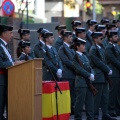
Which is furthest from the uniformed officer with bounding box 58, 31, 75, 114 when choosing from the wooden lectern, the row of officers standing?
the wooden lectern

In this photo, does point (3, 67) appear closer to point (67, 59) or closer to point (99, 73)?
point (99, 73)

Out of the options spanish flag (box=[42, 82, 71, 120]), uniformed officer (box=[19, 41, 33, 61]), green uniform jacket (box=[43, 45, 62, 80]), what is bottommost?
spanish flag (box=[42, 82, 71, 120])

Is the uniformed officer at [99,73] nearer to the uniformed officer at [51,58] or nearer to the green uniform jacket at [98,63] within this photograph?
the green uniform jacket at [98,63]

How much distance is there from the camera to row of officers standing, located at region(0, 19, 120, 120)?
14.4 meters

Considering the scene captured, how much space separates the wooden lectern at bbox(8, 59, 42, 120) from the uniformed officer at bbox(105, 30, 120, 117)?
4.73 m

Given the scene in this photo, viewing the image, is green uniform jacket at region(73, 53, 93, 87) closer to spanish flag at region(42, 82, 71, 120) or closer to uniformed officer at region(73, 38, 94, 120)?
uniformed officer at region(73, 38, 94, 120)

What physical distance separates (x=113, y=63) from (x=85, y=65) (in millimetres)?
1942

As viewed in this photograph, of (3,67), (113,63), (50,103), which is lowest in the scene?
(50,103)

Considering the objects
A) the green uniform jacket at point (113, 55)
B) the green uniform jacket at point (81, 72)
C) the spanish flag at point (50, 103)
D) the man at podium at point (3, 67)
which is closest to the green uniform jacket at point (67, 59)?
the green uniform jacket at point (113, 55)

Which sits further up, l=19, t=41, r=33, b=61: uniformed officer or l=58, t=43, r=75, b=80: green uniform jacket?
l=19, t=41, r=33, b=61: uniformed officer

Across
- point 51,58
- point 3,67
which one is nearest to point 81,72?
point 51,58

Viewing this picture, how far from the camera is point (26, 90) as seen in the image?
11531 millimetres

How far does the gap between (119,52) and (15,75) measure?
16.4 feet

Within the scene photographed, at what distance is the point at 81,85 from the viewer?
14352 millimetres
